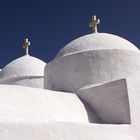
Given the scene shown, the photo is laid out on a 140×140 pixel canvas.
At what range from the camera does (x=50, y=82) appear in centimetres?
982

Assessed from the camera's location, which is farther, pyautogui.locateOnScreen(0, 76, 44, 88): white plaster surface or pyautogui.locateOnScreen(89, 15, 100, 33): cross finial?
pyautogui.locateOnScreen(0, 76, 44, 88): white plaster surface

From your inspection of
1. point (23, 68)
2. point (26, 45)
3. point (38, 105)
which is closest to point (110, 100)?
point (38, 105)

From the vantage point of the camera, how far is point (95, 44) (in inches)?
376

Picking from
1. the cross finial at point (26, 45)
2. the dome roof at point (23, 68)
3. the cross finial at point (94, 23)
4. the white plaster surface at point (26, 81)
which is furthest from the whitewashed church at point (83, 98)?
the cross finial at point (26, 45)

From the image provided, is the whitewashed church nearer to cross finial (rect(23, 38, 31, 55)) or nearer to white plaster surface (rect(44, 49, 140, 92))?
white plaster surface (rect(44, 49, 140, 92))

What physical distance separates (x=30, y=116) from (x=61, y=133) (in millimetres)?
1029

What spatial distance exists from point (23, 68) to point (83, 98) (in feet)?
17.3

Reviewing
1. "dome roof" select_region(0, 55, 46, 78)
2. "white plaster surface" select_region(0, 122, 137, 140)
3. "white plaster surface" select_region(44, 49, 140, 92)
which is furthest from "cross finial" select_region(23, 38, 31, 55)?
"white plaster surface" select_region(0, 122, 137, 140)

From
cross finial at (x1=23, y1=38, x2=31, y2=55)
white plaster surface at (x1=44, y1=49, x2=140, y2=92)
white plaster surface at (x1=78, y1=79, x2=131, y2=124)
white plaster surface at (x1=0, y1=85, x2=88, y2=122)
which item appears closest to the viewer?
white plaster surface at (x1=0, y1=85, x2=88, y2=122)

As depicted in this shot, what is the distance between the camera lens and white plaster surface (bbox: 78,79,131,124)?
7652mm

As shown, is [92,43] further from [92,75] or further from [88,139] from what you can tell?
[88,139]

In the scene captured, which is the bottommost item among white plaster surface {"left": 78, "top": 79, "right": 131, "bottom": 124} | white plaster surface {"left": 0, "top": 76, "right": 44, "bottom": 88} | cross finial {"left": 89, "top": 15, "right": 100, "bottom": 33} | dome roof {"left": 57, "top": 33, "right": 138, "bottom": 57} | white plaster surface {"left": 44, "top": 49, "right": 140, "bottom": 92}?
white plaster surface {"left": 0, "top": 76, "right": 44, "bottom": 88}

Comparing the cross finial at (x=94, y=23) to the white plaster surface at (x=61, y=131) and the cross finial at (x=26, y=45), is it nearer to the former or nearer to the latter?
the cross finial at (x=26, y=45)

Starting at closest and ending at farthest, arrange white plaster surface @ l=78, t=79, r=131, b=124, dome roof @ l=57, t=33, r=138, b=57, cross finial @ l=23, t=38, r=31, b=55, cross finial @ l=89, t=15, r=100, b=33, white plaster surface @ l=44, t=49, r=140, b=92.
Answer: white plaster surface @ l=78, t=79, r=131, b=124
white plaster surface @ l=44, t=49, r=140, b=92
dome roof @ l=57, t=33, r=138, b=57
cross finial @ l=89, t=15, r=100, b=33
cross finial @ l=23, t=38, r=31, b=55
